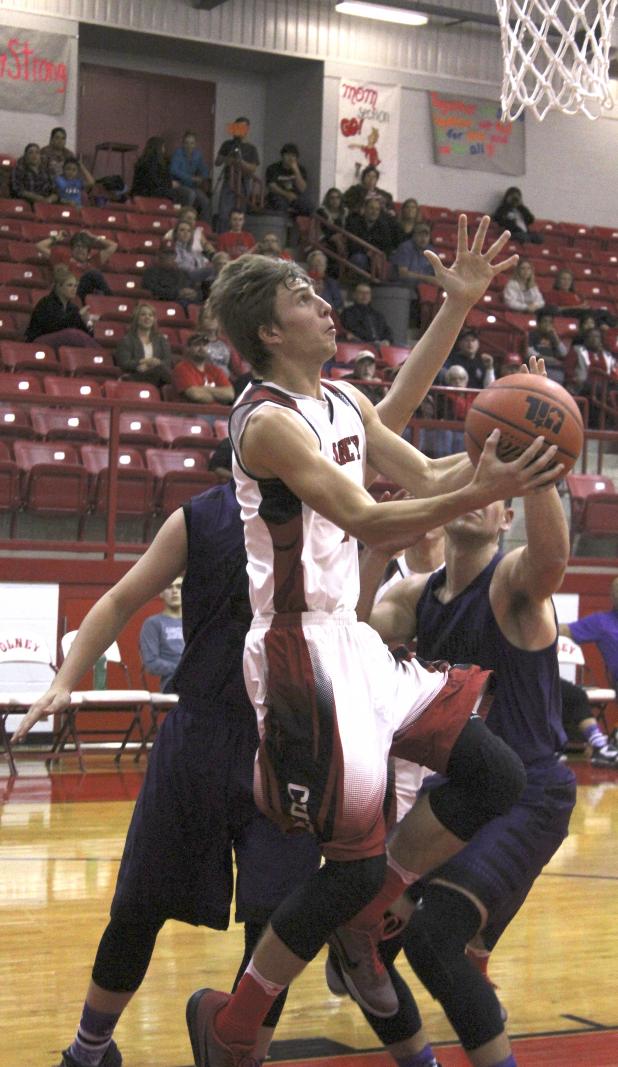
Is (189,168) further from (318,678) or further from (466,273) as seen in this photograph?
(318,678)

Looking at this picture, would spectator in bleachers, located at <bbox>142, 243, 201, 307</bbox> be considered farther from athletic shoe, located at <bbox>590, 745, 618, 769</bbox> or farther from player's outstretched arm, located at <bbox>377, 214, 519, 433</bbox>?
player's outstretched arm, located at <bbox>377, 214, 519, 433</bbox>

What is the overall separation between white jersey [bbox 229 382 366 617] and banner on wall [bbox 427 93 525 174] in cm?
1862

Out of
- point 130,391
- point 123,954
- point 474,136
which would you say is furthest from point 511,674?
point 474,136

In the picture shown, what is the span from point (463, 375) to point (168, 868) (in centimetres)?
1084

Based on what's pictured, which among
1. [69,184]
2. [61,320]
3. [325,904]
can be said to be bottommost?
[325,904]

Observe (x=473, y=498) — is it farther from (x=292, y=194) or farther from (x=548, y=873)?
(x=292, y=194)

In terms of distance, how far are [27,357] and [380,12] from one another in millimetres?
8713

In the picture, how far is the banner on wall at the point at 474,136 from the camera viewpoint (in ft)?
69.3

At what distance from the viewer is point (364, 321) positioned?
16.1 meters

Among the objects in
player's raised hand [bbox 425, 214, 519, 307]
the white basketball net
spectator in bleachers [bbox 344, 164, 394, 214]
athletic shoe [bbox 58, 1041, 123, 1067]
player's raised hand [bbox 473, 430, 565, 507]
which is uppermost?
the white basketball net

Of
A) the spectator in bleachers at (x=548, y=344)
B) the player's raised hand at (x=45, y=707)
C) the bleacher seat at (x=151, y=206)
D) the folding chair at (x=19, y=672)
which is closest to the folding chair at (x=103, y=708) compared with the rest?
the folding chair at (x=19, y=672)

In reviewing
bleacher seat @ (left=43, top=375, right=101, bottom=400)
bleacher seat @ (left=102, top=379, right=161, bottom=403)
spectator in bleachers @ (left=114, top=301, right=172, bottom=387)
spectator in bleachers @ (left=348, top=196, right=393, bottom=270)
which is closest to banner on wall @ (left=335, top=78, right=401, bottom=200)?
spectator in bleachers @ (left=348, top=196, right=393, bottom=270)

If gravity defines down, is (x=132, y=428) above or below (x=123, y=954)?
above

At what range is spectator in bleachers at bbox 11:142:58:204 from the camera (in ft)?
54.0
